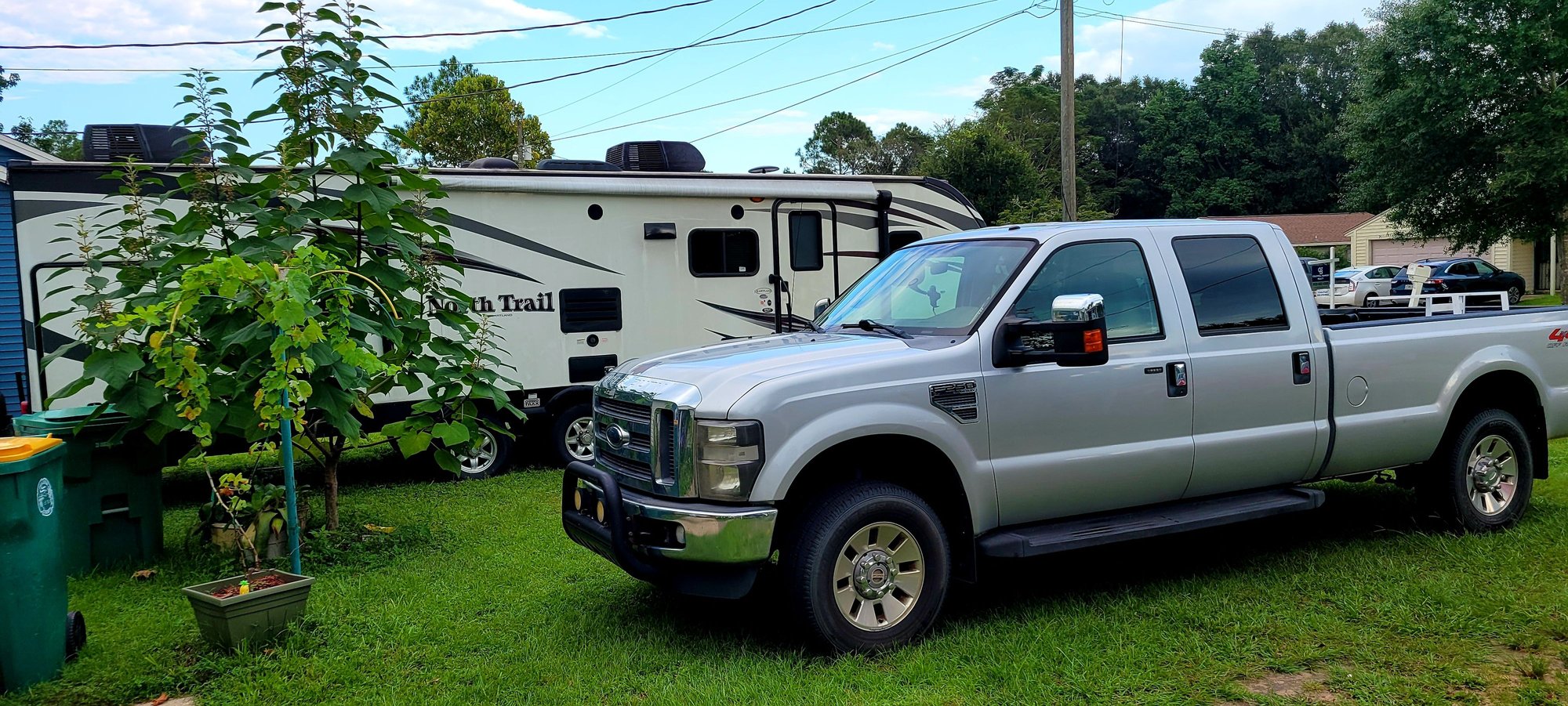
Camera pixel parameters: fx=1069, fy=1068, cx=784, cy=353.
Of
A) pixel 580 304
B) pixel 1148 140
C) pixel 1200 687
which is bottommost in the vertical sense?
pixel 1200 687

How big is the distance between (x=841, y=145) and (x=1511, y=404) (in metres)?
61.7

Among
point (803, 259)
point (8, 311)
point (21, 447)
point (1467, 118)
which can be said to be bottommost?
point (21, 447)

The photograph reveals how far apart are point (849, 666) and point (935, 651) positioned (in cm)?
43

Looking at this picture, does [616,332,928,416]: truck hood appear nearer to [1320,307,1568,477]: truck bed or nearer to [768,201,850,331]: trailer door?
[1320,307,1568,477]: truck bed

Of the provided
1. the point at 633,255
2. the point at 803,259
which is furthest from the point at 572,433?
the point at 803,259

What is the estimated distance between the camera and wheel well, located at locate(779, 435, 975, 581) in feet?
15.8

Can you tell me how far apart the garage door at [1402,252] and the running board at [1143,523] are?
43073mm

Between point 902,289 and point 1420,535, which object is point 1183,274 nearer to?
point 902,289

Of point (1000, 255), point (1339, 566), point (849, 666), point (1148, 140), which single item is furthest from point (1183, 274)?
point (1148, 140)

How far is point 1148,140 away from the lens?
68562 mm

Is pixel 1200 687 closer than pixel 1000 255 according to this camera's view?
Yes

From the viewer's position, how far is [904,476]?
5.03 m

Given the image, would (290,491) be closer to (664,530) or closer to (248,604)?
(248,604)

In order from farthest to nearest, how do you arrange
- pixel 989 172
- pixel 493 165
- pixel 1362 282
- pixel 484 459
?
pixel 989 172 < pixel 1362 282 < pixel 493 165 < pixel 484 459
